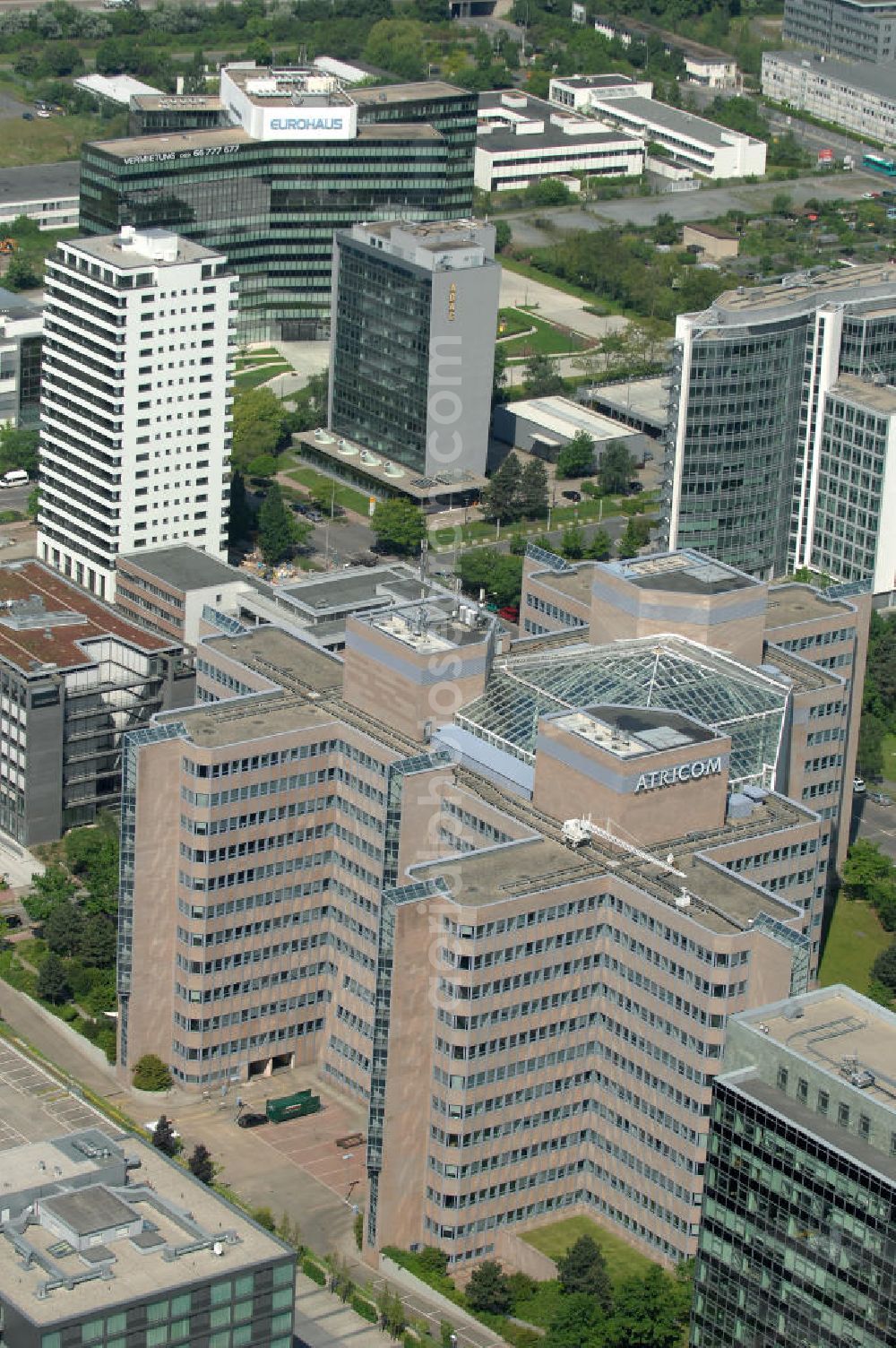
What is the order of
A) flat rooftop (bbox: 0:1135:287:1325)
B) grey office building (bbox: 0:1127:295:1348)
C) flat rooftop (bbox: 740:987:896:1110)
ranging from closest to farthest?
grey office building (bbox: 0:1127:295:1348) → flat rooftop (bbox: 0:1135:287:1325) → flat rooftop (bbox: 740:987:896:1110)

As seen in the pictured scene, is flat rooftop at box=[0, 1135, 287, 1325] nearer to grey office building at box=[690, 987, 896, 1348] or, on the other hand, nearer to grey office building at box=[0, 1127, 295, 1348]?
grey office building at box=[0, 1127, 295, 1348]

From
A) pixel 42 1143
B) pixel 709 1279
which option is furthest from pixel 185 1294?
pixel 709 1279

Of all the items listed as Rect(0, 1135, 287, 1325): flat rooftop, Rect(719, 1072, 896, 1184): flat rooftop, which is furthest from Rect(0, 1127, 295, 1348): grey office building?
Rect(719, 1072, 896, 1184): flat rooftop

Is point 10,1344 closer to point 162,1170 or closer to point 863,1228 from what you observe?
point 162,1170

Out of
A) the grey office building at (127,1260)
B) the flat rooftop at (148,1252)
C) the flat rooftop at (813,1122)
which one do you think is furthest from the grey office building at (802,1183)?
the flat rooftop at (148,1252)

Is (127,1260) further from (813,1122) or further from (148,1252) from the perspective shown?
(813,1122)

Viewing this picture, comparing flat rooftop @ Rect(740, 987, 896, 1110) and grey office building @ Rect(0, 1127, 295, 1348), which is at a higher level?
flat rooftop @ Rect(740, 987, 896, 1110)

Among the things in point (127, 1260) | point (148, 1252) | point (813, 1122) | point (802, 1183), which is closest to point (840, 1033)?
point (813, 1122)
